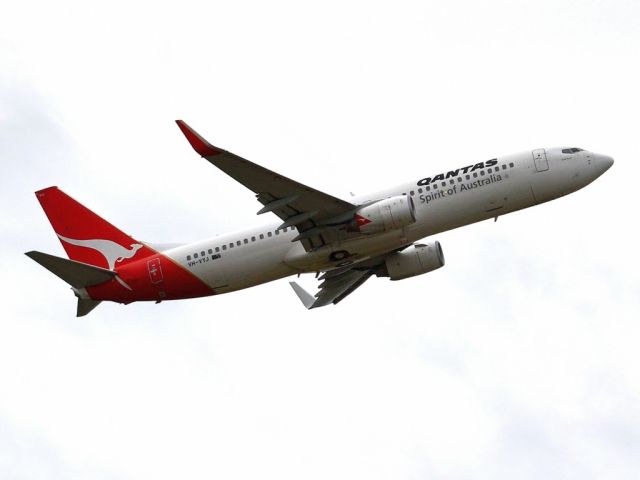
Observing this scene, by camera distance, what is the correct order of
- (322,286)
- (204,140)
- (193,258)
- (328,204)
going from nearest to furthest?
(204,140) < (328,204) < (193,258) < (322,286)

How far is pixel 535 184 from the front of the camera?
1989 inches

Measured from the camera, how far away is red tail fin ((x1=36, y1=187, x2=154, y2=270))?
56125mm

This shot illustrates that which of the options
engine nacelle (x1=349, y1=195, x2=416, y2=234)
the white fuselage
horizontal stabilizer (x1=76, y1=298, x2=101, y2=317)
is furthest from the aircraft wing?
horizontal stabilizer (x1=76, y1=298, x2=101, y2=317)

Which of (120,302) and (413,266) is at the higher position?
(120,302)

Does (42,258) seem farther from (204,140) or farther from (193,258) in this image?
(204,140)

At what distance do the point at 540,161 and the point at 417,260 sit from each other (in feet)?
30.3

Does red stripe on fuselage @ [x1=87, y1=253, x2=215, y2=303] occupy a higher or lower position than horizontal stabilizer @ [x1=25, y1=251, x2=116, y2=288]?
lower

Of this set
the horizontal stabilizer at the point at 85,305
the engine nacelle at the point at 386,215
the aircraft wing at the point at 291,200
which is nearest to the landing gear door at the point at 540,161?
the engine nacelle at the point at 386,215

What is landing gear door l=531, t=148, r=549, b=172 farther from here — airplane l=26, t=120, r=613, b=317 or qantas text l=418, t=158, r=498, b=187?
qantas text l=418, t=158, r=498, b=187

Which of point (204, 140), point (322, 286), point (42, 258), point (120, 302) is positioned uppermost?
point (204, 140)

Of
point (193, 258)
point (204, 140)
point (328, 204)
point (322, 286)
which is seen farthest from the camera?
point (322, 286)

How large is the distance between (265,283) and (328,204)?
20.7 ft

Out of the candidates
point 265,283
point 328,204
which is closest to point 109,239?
point 265,283

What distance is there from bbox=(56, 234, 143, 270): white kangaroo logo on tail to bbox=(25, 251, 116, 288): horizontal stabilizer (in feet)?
4.35
